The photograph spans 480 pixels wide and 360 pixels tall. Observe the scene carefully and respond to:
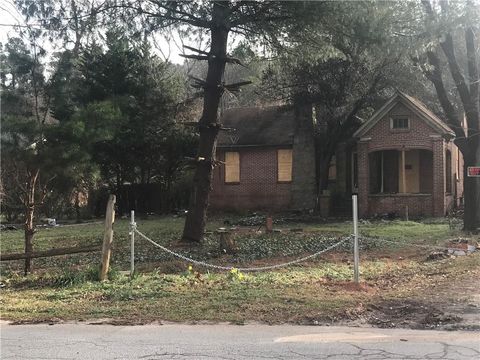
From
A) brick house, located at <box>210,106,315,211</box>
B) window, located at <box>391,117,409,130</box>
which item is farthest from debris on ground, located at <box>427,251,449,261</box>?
brick house, located at <box>210,106,315,211</box>

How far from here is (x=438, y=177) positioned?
87.0 ft

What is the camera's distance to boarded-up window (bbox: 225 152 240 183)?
107 ft

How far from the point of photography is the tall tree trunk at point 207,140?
55.5 feet

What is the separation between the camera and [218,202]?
33.0 metres

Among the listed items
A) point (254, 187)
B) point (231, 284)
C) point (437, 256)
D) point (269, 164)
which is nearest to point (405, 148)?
point (269, 164)

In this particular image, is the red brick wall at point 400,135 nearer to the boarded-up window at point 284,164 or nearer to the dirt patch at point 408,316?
the boarded-up window at point 284,164

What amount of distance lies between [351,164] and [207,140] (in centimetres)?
1629

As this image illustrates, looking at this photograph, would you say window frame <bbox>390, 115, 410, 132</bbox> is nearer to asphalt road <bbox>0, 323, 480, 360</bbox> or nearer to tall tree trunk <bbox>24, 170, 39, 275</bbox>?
tall tree trunk <bbox>24, 170, 39, 275</bbox>

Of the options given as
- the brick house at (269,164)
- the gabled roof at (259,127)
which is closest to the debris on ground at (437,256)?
the brick house at (269,164)

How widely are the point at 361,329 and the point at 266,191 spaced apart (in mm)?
24581

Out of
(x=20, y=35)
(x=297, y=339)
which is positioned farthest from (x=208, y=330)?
(x=20, y=35)

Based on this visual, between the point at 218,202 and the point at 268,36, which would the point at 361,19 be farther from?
the point at 218,202

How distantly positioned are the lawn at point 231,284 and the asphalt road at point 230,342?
1.82ft

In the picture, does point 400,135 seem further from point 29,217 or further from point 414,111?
point 29,217
